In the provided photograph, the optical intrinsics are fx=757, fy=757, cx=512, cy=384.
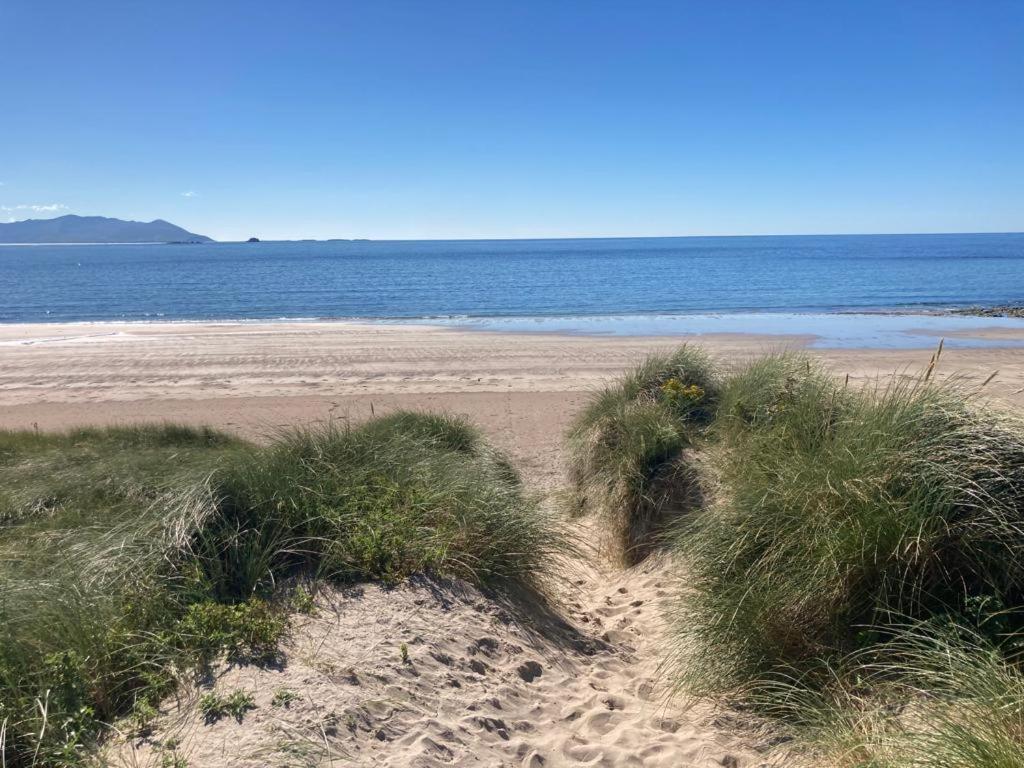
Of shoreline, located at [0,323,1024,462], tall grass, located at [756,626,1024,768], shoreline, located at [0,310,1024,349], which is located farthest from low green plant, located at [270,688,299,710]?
shoreline, located at [0,310,1024,349]

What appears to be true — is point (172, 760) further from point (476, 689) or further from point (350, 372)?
point (350, 372)

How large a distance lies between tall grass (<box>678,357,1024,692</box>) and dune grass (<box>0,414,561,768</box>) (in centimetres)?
166

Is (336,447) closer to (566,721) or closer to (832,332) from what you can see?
(566,721)

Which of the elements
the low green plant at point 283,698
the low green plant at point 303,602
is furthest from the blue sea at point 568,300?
the low green plant at point 283,698

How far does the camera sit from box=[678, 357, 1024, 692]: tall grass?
13.8ft

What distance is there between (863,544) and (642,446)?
344cm

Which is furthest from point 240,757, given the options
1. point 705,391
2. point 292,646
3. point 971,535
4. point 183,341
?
point 183,341

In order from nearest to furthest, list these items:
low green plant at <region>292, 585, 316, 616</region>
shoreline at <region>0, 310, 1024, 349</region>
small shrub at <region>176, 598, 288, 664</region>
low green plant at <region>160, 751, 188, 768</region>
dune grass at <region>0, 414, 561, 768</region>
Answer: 1. low green plant at <region>160, 751, 188, 768</region>
2. dune grass at <region>0, 414, 561, 768</region>
3. small shrub at <region>176, 598, 288, 664</region>
4. low green plant at <region>292, 585, 316, 616</region>
5. shoreline at <region>0, 310, 1024, 349</region>

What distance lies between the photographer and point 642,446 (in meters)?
7.63

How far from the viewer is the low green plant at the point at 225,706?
3656 millimetres

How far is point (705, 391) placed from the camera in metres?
9.27

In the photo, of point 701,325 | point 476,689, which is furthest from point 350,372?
point 701,325

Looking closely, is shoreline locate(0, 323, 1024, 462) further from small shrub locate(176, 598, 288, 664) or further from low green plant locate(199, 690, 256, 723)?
low green plant locate(199, 690, 256, 723)

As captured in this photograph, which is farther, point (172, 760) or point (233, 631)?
point (233, 631)
